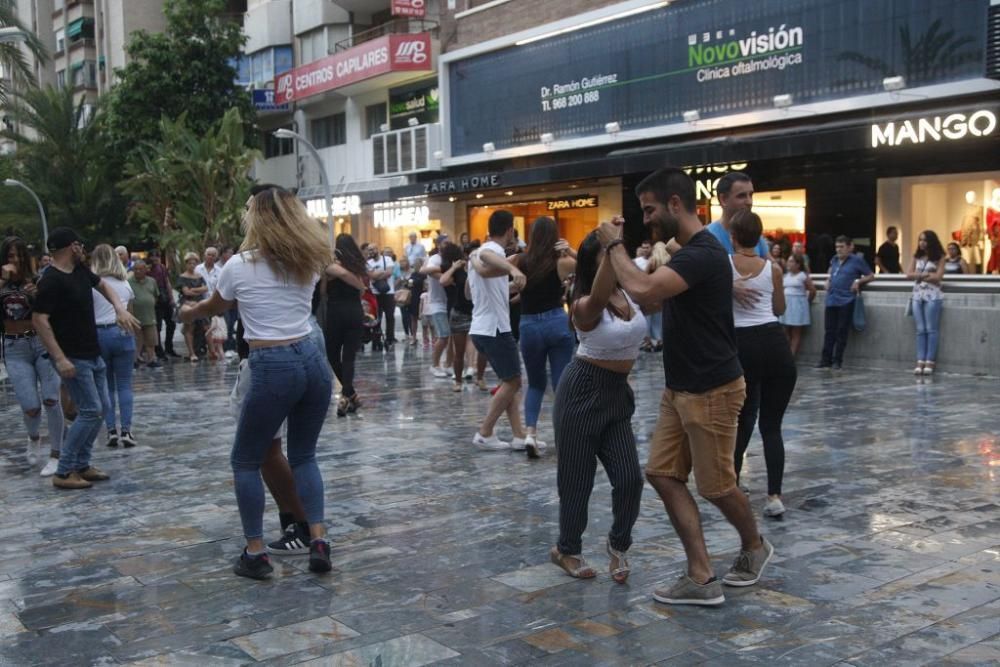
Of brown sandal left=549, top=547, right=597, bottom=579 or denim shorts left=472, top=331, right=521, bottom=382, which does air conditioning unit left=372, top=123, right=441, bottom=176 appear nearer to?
denim shorts left=472, top=331, right=521, bottom=382

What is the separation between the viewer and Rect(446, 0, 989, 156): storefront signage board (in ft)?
58.5

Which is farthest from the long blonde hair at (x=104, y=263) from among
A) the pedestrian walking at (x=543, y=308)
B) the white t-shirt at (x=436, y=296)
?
the white t-shirt at (x=436, y=296)

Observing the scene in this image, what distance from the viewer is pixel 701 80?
72.0 ft

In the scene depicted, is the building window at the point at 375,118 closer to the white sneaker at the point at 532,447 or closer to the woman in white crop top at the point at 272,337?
the white sneaker at the point at 532,447

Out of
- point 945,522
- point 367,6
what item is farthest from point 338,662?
point 367,6

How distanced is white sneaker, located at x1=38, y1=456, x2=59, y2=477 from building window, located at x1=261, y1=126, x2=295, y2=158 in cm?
3310

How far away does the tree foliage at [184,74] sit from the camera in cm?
3791

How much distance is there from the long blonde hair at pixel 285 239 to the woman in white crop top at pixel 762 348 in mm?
2340

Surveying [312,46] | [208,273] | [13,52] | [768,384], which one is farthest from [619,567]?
[312,46]

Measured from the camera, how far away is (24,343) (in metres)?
8.09

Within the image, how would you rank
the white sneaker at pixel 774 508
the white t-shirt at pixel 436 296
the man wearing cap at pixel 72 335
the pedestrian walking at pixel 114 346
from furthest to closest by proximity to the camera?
the white t-shirt at pixel 436 296 < the pedestrian walking at pixel 114 346 < the man wearing cap at pixel 72 335 < the white sneaker at pixel 774 508

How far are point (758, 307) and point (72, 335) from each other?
472 cm

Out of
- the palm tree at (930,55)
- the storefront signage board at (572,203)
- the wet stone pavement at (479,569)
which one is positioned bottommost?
the wet stone pavement at (479,569)

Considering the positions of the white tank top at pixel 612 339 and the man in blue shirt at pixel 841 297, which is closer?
the white tank top at pixel 612 339
